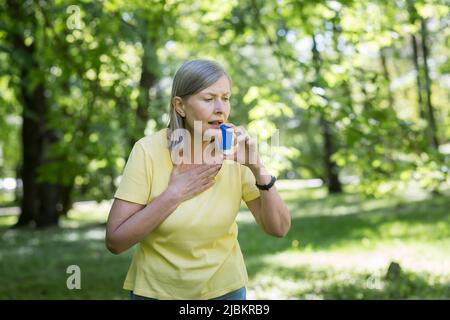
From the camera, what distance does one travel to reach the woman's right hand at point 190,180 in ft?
8.52

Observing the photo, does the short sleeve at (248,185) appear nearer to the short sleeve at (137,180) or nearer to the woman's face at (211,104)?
the woman's face at (211,104)

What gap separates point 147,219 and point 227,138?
0.46m

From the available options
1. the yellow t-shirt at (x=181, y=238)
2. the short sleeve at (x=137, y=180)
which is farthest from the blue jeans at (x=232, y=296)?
the short sleeve at (x=137, y=180)

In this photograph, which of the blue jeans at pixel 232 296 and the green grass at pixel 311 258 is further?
the green grass at pixel 311 258

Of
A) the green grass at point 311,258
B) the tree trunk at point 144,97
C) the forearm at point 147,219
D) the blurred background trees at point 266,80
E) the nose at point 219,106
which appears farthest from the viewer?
the tree trunk at point 144,97

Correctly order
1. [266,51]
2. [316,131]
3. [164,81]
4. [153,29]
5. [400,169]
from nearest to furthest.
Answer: [400,169], [153,29], [164,81], [266,51], [316,131]

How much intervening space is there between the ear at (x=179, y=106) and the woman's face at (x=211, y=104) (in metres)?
0.04

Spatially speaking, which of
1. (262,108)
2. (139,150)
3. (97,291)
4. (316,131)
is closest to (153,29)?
(262,108)

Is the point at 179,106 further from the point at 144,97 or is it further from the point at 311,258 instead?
the point at 311,258

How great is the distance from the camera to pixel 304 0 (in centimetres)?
732

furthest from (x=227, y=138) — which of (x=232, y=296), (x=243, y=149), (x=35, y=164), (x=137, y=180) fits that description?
(x=35, y=164)

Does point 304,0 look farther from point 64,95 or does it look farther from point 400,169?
point 64,95

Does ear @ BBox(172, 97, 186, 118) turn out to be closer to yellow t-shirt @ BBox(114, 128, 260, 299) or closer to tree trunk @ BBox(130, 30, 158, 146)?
yellow t-shirt @ BBox(114, 128, 260, 299)
